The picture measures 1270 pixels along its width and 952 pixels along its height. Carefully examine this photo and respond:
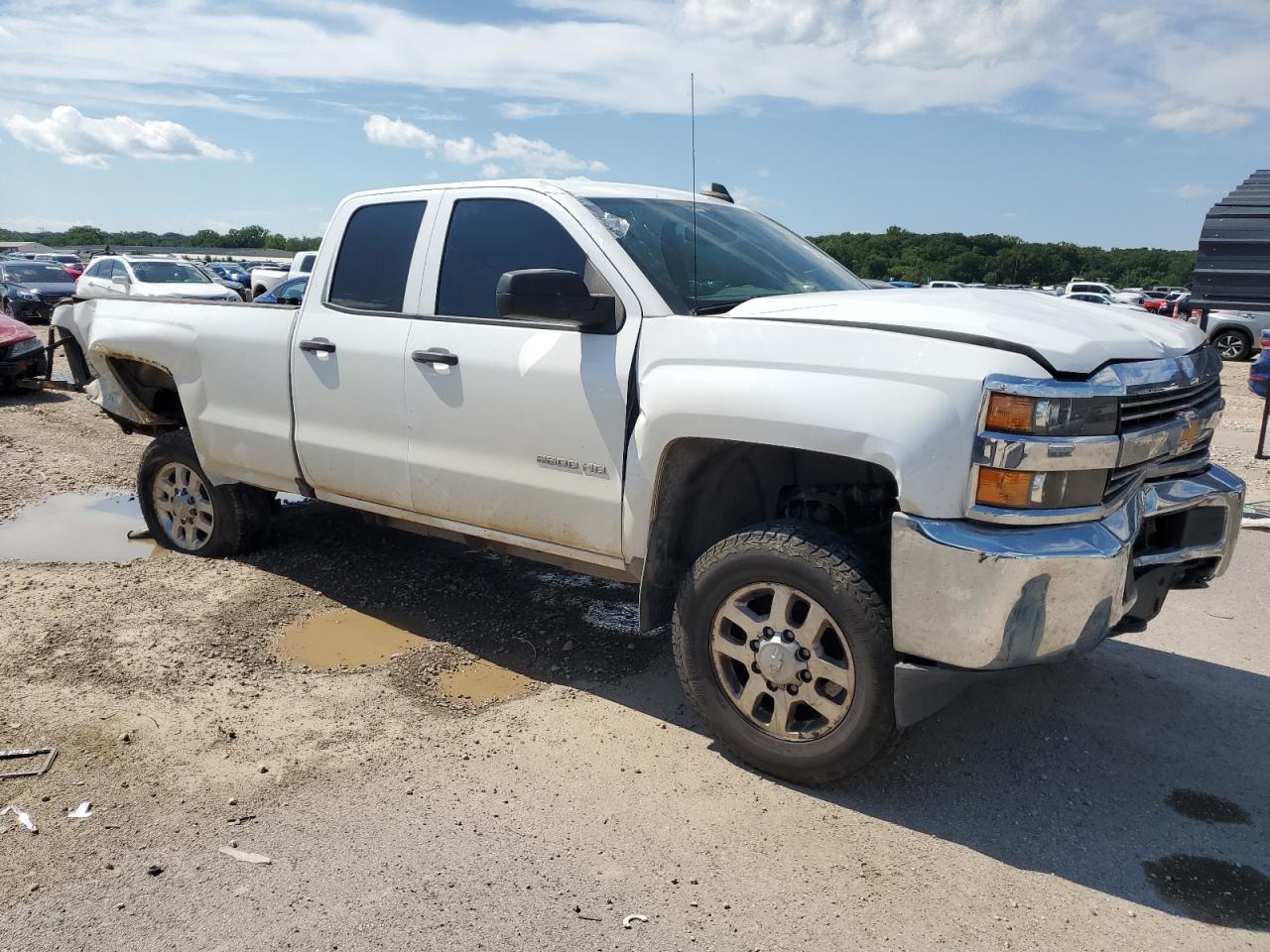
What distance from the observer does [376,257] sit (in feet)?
15.4

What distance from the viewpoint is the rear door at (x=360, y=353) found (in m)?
4.45

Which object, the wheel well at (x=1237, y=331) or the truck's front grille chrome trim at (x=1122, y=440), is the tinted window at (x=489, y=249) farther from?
the wheel well at (x=1237, y=331)

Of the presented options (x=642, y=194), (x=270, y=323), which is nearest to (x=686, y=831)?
(x=642, y=194)

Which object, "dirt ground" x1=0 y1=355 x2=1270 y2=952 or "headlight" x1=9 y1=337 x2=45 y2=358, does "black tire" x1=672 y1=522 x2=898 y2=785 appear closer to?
"dirt ground" x1=0 y1=355 x2=1270 y2=952

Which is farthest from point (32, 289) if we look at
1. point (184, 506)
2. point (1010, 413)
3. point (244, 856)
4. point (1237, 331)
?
point (1237, 331)

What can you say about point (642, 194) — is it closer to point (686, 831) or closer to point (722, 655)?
point (722, 655)

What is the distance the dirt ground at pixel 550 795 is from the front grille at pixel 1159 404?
0.94 metres

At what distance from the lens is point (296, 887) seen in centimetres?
286

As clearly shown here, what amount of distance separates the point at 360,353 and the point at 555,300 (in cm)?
132

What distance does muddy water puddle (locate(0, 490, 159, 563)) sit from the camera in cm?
605

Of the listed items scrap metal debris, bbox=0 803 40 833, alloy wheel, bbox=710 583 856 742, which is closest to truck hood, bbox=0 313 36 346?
scrap metal debris, bbox=0 803 40 833

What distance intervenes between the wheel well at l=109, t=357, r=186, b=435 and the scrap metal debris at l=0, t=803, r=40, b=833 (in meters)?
3.00

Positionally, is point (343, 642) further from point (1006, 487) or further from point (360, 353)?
point (1006, 487)

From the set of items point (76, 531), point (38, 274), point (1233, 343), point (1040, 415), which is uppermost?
point (1040, 415)
